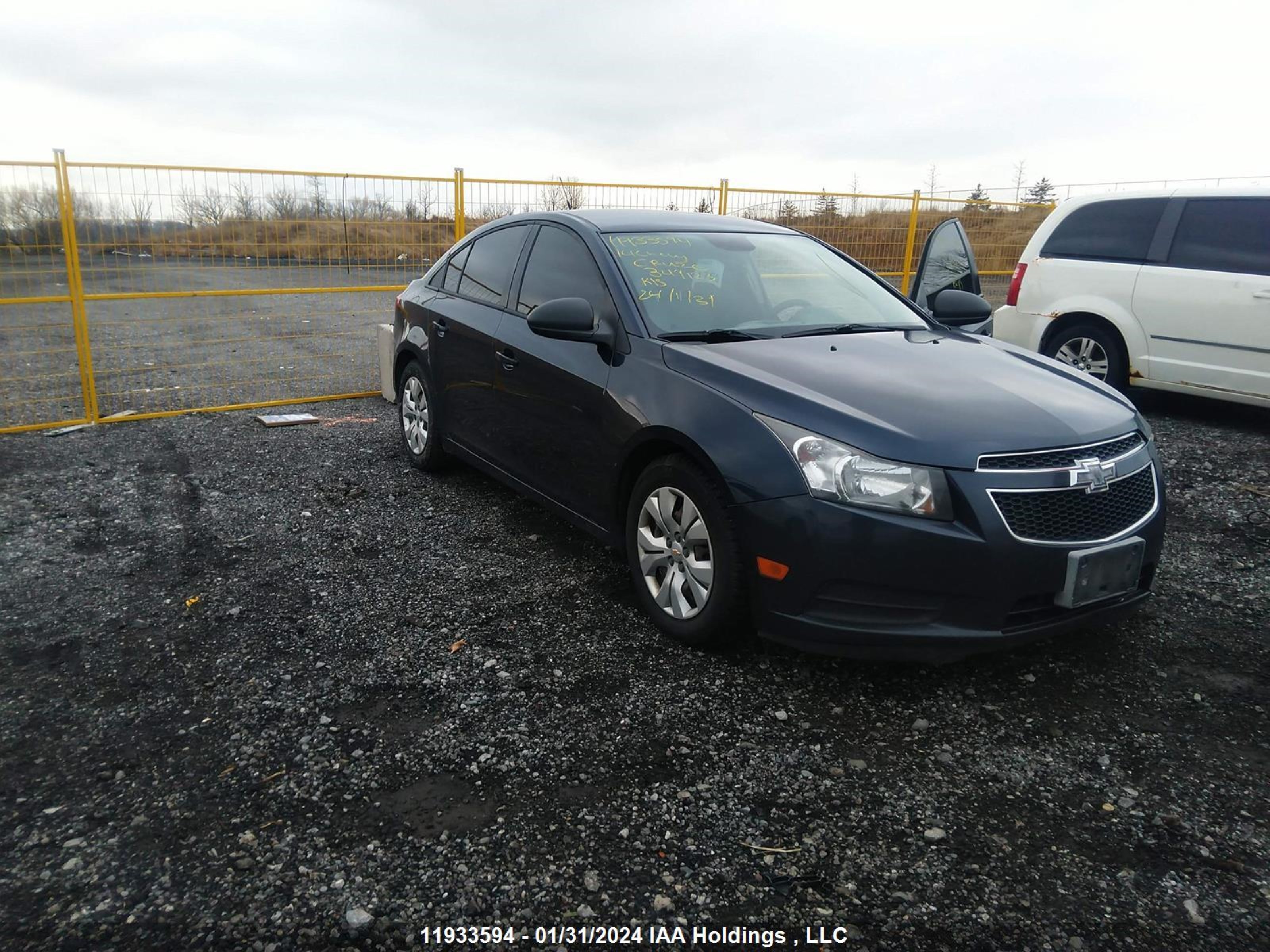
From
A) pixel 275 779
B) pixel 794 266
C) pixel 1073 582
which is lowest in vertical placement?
pixel 275 779

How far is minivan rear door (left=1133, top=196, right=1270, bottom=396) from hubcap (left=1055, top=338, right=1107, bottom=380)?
15.8 inches

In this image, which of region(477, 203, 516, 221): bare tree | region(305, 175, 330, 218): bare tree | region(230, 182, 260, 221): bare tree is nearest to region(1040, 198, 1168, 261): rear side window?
region(477, 203, 516, 221): bare tree

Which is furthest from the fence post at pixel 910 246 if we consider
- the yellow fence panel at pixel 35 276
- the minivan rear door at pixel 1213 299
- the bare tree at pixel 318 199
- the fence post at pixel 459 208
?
the yellow fence panel at pixel 35 276

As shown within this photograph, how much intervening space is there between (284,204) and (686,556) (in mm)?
5903

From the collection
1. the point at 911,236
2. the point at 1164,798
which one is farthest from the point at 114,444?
the point at 911,236

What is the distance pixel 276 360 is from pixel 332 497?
14.7ft

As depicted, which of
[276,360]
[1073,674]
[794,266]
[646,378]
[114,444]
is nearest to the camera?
[1073,674]

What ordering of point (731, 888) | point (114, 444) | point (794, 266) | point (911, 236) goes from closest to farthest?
1. point (731, 888)
2. point (794, 266)
3. point (114, 444)
4. point (911, 236)

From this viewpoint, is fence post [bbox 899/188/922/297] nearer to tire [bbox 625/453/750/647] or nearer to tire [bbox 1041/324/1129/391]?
tire [bbox 1041/324/1129/391]

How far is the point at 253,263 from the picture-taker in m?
7.95

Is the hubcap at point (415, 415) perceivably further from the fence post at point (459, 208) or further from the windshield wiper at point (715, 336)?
the fence post at point (459, 208)

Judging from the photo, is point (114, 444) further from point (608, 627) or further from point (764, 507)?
point (764, 507)

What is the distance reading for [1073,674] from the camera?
139 inches

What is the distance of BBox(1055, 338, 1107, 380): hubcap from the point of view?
774 centimetres
